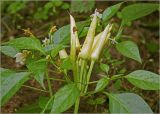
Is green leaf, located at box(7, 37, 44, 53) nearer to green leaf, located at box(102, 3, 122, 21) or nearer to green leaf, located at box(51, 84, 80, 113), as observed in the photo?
green leaf, located at box(51, 84, 80, 113)

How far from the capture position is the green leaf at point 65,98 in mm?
1256

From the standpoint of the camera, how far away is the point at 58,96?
129 cm

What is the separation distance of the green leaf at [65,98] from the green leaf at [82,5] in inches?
46.2

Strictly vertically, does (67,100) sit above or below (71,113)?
above

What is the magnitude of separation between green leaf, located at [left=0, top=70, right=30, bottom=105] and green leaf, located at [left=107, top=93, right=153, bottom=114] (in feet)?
0.93

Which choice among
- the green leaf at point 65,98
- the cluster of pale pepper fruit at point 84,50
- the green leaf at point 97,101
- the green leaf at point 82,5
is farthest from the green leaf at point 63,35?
the green leaf at point 82,5

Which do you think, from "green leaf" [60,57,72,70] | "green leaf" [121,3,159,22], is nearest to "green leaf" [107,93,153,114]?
"green leaf" [60,57,72,70]

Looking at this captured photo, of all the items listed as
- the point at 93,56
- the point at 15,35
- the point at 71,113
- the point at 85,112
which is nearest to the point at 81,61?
the point at 93,56

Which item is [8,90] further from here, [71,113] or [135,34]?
[135,34]

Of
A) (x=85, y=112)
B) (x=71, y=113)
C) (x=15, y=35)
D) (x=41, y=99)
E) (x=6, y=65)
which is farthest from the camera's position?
(x=15, y=35)

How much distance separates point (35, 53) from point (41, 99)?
9.8 inches

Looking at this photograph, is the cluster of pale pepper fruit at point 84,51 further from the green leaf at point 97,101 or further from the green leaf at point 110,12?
the green leaf at point 97,101

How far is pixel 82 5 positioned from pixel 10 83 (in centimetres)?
119

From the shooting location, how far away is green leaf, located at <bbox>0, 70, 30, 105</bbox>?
1.35 metres
